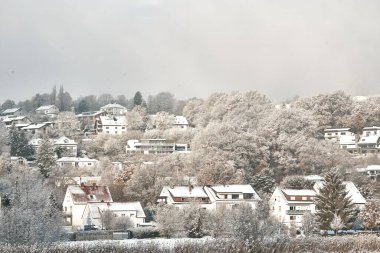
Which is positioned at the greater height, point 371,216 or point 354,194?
point 354,194

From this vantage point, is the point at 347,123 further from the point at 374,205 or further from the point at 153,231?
the point at 153,231

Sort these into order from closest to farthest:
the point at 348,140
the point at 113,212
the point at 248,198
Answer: the point at 113,212, the point at 248,198, the point at 348,140

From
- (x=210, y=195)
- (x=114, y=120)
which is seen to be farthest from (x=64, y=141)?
(x=210, y=195)

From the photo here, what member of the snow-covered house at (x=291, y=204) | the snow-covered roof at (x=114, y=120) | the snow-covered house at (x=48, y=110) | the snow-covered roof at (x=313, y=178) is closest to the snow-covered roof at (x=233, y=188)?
the snow-covered house at (x=291, y=204)

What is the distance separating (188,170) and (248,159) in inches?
189

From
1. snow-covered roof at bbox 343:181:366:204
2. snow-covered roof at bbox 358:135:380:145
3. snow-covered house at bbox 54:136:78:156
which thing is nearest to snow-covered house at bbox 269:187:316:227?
snow-covered roof at bbox 343:181:366:204

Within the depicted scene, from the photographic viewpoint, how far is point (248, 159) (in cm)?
5303

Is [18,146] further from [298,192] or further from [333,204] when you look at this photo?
[333,204]

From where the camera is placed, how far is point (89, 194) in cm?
4303

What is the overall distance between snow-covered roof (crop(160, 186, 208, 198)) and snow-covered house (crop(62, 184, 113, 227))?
129 inches

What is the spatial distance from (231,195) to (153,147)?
25171mm

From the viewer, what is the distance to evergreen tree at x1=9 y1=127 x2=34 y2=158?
213 feet

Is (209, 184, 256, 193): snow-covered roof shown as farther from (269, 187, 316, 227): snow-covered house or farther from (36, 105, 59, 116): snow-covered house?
(36, 105, 59, 116): snow-covered house

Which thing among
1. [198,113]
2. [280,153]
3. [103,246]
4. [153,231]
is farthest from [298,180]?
[198,113]
